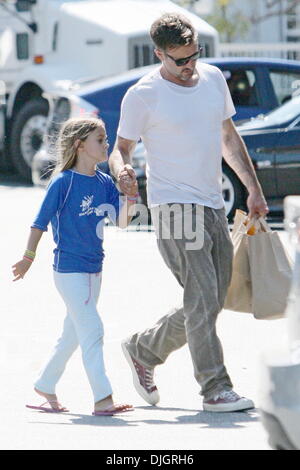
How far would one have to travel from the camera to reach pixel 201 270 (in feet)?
21.6

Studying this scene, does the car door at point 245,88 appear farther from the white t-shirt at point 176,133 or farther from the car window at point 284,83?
the white t-shirt at point 176,133

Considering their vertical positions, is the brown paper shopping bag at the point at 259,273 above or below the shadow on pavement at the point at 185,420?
above

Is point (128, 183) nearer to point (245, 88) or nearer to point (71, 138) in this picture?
point (71, 138)

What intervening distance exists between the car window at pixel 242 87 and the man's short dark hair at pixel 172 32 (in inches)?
387

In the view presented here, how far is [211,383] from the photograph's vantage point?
663 centimetres

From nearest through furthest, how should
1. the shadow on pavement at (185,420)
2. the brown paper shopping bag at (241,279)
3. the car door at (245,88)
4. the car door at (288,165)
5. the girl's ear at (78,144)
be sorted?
the shadow on pavement at (185,420) < the girl's ear at (78,144) < the brown paper shopping bag at (241,279) < the car door at (288,165) < the car door at (245,88)

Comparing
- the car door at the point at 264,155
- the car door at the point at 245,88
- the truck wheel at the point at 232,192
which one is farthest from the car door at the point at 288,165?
the car door at the point at 245,88

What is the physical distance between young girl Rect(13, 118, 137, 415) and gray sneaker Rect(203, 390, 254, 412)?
436 mm

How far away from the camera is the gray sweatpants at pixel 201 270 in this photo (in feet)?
21.6

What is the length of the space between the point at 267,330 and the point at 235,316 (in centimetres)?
59

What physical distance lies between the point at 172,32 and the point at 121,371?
6.77ft

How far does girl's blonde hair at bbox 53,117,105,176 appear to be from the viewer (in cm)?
670

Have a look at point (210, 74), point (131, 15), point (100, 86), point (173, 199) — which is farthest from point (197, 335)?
point (131, 15)
